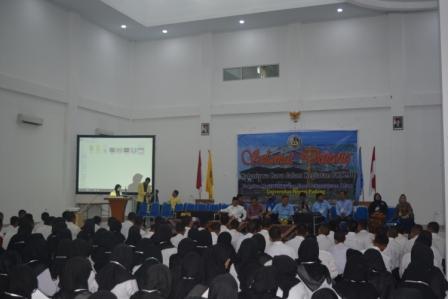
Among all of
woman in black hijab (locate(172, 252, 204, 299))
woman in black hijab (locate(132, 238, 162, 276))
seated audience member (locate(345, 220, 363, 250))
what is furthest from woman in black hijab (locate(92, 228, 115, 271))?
seated audience member (locate(345, 220, 363, 250))

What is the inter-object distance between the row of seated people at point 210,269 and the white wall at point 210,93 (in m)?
6.88

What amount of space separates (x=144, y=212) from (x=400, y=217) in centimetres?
673

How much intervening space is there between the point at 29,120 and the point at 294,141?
25.0ft

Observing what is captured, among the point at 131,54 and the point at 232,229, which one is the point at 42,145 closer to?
the point at 131,54

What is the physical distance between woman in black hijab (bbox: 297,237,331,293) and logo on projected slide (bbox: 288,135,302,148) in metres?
9.60

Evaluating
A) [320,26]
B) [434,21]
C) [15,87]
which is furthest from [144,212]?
[434,21]

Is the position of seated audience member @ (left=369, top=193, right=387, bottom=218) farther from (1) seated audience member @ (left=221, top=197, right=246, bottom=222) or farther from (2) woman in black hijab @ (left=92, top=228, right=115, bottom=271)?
(2) woman in black hijab @ (left=92, top=228, right=115, bottom=271)

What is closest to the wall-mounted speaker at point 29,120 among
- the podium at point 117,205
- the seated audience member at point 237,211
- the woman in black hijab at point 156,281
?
the podium at point 117,205

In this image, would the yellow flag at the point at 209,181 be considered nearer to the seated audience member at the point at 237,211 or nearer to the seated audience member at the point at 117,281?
the seated audience member at the point at 237,211

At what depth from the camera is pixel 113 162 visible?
13.7 metres

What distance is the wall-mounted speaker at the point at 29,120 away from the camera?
1209cm

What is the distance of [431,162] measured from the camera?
13250 mm

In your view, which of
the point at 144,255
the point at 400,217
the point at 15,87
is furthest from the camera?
the point at 15,87

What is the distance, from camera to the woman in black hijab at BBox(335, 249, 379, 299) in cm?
428
